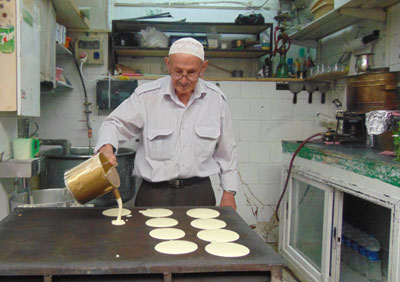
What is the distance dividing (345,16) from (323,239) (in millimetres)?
1798

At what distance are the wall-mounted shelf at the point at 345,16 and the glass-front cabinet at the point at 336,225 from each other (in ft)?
3.80

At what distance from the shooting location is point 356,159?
2168mm

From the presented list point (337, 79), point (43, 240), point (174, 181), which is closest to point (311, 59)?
point (337, 79)

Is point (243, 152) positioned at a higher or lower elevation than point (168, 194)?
higher

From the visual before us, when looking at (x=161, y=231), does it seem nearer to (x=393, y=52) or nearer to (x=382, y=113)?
(x=382, y=113)

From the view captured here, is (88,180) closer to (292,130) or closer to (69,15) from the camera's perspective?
(69,15)

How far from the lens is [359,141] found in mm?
2830

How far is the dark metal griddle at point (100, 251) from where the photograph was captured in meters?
1.09

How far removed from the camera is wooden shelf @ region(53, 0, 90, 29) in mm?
2795

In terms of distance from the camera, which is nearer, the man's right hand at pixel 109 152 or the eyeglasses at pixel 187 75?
the man's right hand at pixel 109 152

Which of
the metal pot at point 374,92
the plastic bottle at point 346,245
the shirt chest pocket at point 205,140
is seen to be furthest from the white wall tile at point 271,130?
the shirt chest pocket at point 205,140

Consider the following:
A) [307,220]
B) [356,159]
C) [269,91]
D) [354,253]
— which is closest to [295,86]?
[269,91]

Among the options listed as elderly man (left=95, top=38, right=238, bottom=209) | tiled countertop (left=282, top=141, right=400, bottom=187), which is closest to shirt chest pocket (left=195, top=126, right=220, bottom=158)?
elderly man (left=95, top=38, right=238, bottom=209)

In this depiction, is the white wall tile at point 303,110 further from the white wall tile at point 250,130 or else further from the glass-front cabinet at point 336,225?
the glass-front cabinet at point 336,225
